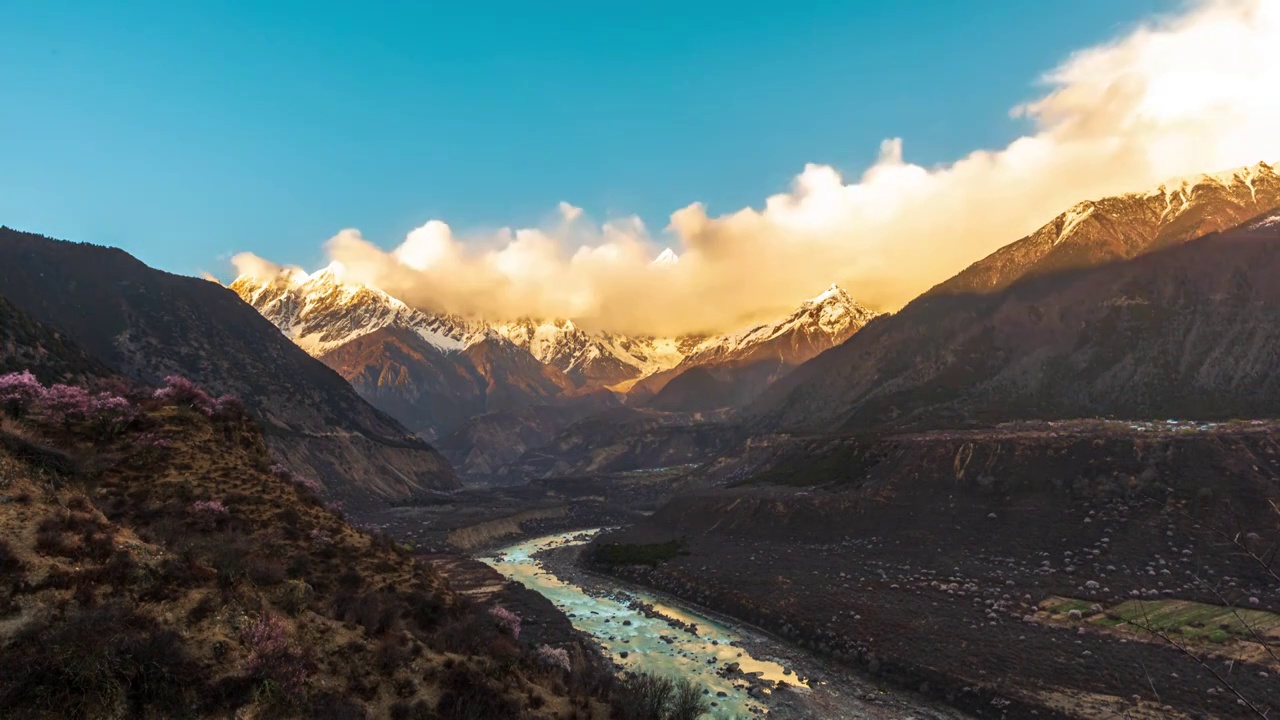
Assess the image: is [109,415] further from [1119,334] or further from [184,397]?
[1119,334]

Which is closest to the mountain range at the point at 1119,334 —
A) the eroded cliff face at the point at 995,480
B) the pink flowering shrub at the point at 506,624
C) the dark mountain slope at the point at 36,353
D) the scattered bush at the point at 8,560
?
the eroded cliff face at the point at 995,480

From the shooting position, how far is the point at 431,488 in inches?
7338

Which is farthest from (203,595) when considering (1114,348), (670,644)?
(1114,348)

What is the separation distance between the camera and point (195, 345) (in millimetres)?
152375

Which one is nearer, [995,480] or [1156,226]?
[995,480]

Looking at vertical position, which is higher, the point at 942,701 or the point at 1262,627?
the point at 1262,627

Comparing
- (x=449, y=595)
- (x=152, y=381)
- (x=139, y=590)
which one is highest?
(x=152, y=381)

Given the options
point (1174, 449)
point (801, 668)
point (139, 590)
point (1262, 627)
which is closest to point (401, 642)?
point (139, 590)

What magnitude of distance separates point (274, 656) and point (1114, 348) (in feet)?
536

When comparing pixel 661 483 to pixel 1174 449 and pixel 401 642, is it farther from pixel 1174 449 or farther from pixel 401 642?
pixel 401 642

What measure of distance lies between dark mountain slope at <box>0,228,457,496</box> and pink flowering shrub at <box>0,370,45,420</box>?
325 feet

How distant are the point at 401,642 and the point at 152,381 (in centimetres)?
13837

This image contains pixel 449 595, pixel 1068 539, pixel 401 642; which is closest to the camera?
pixel 401 642

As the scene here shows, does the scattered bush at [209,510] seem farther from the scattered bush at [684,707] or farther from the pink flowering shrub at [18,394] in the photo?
the scattered bush at [684,707]
